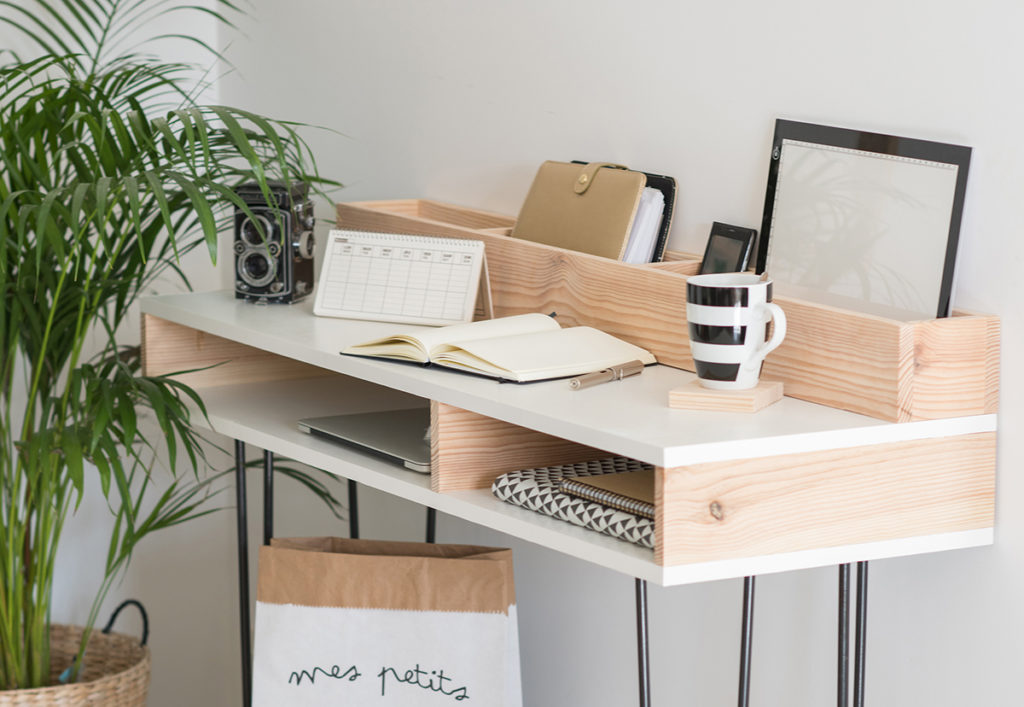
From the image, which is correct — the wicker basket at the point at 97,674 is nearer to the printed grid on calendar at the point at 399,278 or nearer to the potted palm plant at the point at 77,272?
the potted palm plant at the point at 77,272

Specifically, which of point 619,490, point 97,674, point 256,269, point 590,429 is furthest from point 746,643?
point 97,674

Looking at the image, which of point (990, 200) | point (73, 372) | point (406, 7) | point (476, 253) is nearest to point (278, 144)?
point (476, 253)

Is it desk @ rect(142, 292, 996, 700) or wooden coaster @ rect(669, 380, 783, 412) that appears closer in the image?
desk @ rect(142, 292, 996, 700)

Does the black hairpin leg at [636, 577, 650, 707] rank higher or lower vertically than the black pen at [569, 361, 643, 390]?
lower

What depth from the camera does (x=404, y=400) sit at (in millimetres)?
1780

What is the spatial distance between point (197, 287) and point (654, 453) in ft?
5.80

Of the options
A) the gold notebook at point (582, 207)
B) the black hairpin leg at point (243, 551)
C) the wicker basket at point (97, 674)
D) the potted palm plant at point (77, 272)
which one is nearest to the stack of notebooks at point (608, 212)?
the gold notebook at point (582, 207)

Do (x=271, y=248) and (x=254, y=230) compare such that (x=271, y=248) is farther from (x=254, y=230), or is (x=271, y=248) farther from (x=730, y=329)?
(x=730, y=329)

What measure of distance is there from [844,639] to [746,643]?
17 centimetres

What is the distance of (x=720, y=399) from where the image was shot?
3.94ft

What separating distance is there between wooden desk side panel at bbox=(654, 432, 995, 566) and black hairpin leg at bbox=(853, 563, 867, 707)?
5.5 inches

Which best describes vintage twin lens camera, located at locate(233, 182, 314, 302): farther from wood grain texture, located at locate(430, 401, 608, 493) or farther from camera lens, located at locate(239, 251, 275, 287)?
wood grain texture, located at locate(430, 401, 608, 493)

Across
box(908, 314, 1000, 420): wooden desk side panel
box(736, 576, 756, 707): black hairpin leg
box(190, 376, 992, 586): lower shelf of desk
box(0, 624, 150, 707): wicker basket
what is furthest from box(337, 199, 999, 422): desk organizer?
box(0, 624, 150, 707): wicker basket

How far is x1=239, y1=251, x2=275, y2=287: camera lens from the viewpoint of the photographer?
5.78ft
